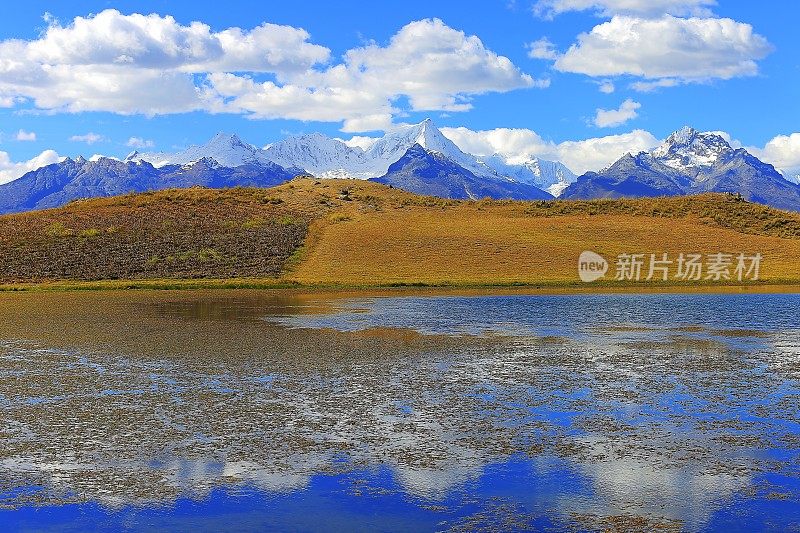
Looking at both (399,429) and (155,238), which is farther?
(155,238)

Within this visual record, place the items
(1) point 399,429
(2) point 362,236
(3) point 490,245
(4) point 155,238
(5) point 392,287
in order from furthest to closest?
(2) point 362,236 → (4) point 155,238 → (3) point 490,245 → (5) point 392,287 → (1) point 399,429

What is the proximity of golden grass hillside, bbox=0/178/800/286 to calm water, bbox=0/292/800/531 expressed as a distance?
36298 mm

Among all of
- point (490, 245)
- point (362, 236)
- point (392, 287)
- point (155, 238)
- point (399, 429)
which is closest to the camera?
point (399, 429)

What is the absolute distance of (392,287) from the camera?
65688 mm

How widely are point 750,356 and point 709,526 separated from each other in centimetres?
1793

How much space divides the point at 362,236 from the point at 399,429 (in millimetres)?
70850

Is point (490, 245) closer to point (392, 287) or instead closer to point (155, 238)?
point (392, 287)

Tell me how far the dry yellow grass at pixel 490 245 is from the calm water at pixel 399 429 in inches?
1402

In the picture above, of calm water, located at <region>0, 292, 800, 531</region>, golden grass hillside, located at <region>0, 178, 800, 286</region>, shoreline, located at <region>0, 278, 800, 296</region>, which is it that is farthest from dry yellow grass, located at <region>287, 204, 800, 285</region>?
calm water, located at <region>0, 292, 800, 531</region>

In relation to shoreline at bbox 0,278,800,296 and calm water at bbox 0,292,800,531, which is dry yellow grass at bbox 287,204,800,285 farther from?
calm water at bbox 0,292,800,531

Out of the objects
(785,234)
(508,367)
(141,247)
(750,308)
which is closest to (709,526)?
(508,367)

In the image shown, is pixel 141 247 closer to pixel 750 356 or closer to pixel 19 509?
pixel 750 356

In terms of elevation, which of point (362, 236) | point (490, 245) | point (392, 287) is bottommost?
point (392, 287)

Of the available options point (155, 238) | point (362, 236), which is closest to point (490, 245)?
point (362, 236)
